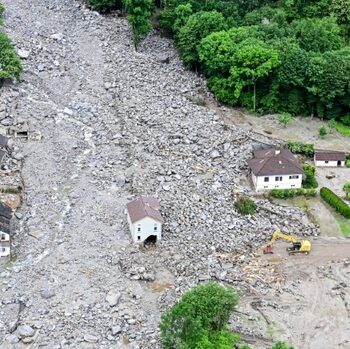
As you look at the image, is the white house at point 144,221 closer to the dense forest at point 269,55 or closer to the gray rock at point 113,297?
the gray rock at point 113,297

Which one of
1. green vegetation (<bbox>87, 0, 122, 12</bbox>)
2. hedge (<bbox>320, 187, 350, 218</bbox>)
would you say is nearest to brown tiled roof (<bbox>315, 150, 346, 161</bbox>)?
hedge (<bbox>320, 187, 350, 218</bbox>)

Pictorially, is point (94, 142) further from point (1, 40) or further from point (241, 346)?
point (241, 346)

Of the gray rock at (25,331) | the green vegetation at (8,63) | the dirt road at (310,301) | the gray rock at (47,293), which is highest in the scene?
the green vegetation at (8,63)

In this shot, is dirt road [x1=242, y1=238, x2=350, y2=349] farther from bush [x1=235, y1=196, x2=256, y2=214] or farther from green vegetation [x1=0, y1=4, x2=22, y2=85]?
green vegetation [x1=0, y1=4, x2=22, y2=85]

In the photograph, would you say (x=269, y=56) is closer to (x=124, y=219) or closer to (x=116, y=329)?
(x=124, y=219)

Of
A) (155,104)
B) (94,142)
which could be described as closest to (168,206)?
(94,142)

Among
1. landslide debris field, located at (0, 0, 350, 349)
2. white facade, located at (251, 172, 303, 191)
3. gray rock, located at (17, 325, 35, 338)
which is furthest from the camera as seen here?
white facade, located at (251, 172, 303, 191)

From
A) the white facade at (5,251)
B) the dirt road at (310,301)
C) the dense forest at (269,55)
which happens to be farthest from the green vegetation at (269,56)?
the white facade at (5,251)
